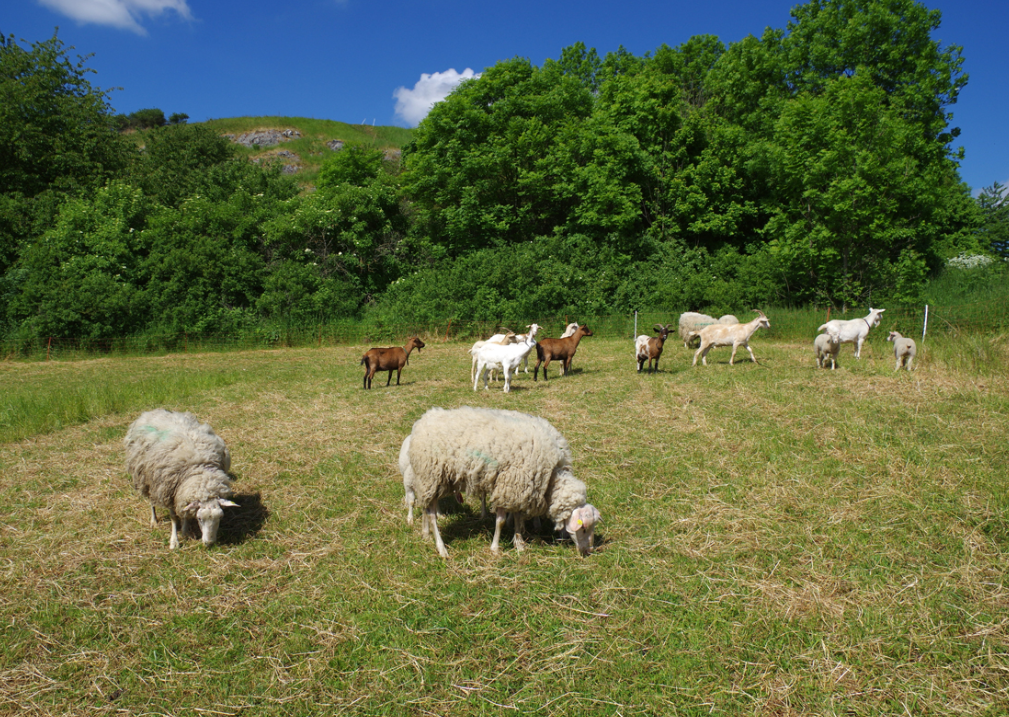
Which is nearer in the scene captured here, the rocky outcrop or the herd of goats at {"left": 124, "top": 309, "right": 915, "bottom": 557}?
the herd of goats at {"left": 124, "top": 309, "right": 915, "bottom": 557}

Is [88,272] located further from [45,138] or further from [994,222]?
[994,222]

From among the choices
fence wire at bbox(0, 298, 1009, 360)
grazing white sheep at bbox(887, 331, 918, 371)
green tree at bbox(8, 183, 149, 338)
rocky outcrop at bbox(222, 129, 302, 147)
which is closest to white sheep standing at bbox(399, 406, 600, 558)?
grazing white sheep at bbox(887, 331, 918, 371)

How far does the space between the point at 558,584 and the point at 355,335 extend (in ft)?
71.4

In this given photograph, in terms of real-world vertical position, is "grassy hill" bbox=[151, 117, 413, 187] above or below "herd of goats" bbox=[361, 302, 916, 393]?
above

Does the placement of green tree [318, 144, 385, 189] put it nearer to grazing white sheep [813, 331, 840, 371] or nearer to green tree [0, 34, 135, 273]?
green tree [0, 34, 135, 273]

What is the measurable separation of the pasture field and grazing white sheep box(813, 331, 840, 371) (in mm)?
4588

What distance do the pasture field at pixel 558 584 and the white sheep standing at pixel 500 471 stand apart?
0.35 meters

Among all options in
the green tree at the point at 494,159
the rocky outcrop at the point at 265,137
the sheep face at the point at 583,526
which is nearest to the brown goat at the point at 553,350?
the sheep face at the point at 583,526

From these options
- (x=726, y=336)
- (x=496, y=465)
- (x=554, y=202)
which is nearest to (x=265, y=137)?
(x=554, y=202)

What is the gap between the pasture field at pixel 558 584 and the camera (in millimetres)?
3496

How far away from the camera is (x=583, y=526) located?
16.1 feet

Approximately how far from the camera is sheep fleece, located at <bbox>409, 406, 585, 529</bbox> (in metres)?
4.96

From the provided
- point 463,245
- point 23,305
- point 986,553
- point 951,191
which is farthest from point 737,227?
point 23,305

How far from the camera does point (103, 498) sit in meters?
6.48
